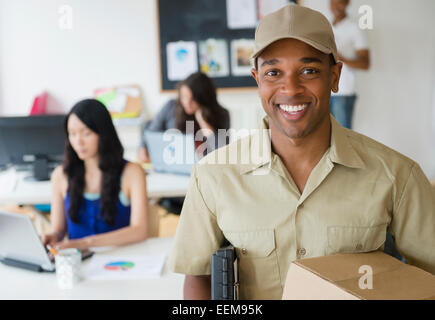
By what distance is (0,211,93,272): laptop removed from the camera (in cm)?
147

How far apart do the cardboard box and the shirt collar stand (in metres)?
0.29

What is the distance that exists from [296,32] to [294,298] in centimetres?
54

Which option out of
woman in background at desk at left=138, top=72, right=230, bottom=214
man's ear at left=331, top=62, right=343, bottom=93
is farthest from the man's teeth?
woman in background at desk at left=138, top=72, right=230, bottom=214

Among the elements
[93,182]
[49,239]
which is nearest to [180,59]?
[93,182]

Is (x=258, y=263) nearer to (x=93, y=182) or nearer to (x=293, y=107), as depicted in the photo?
(x=293, y=107)

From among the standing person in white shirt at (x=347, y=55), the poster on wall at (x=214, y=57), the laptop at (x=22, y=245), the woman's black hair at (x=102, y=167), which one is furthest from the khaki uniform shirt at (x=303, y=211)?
the poster on wall at (x=214, y=57)

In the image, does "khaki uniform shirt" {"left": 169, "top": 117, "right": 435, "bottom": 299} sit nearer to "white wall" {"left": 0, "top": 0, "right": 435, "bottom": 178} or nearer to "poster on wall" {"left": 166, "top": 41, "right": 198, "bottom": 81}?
"white wall" {"left": 0, "top": 0, "right": 435, "bottom": 178}

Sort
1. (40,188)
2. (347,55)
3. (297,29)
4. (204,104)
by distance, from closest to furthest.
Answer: (297,29) < (40,188) < (204,104) < (347,55)

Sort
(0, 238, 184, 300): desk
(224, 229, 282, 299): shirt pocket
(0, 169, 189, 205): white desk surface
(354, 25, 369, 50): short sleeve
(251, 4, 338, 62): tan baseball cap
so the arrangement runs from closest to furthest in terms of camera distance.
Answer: (251, 4, 338, 62): tan baseball cap, (224, 229, 282, 299): shirt pocket, (0, 238, 184, 300): desk, (0, 169, 189, 205): white desk surface, (354, 25, 369, 50): short sleeve

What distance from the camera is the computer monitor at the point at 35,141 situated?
2.60 meters

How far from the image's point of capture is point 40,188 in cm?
258

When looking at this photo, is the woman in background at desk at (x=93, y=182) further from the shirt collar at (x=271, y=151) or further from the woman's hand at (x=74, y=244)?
the shirt collar at (x=271, y=151)

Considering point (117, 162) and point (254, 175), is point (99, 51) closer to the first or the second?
point (117, 162)

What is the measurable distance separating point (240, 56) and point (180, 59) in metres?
0.54
